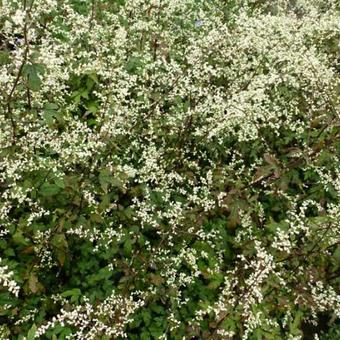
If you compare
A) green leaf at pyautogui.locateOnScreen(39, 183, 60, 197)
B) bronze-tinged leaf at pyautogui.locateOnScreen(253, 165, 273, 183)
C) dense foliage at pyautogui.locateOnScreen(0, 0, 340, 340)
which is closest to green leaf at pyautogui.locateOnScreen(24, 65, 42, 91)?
dense foliage at pyautogui.locateOnScreen(0, 0, 340, 340)

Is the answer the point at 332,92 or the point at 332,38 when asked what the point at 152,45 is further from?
the point at 332,38

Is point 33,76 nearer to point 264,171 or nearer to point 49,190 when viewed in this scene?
point 49,190

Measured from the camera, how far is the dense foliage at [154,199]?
422 centimetres

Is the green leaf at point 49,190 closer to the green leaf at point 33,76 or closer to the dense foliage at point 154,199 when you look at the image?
the dense foliage at point 154,199

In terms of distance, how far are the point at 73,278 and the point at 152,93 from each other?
236cm

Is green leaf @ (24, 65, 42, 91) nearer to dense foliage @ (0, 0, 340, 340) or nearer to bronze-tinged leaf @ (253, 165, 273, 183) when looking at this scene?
A: dense foliage @ (0, 0, 340, 340)

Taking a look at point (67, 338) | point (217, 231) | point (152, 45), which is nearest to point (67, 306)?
point (67, 338)

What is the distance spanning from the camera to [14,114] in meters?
4.40

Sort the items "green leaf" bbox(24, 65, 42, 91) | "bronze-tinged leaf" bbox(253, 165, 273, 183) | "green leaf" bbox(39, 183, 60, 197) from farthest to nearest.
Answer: "bronze-tinged leaf" bbox(253, 165, 273, 183), "green leaf" bbox(39, 183, 60, 197), "green leaf" bbox(24, 65, 42, 91)

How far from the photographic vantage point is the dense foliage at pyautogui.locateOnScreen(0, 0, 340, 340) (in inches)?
166

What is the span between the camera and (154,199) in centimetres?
486

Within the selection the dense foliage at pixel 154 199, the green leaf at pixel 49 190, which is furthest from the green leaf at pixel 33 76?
the green leaf at pixel 49 190

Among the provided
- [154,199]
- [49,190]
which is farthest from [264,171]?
[49,190]

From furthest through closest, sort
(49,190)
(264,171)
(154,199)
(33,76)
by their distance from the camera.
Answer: (264,171)
(154,199)
(49,190)
(33,76)
